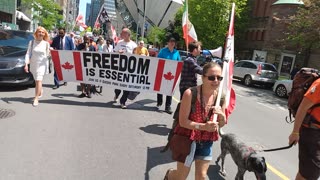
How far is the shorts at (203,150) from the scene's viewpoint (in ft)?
11.9

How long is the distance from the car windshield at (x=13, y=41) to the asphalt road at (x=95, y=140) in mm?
1402

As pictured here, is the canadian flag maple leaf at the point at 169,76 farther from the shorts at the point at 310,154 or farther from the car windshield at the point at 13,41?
the shorts at the point at 310,154

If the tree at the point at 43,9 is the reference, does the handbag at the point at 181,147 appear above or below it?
below

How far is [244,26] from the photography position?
1929 inches

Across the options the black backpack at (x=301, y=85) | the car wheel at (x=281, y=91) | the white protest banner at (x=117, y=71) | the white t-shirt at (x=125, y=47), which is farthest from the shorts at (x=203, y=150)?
the car wheel at (x=281, y=91)

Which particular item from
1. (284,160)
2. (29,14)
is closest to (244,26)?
(29,14)

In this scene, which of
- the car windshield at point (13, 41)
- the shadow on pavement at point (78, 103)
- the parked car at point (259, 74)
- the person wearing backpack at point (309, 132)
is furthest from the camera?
the parked car at point (259, 74)

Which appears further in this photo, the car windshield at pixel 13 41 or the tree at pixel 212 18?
the tree at pixel 212 18

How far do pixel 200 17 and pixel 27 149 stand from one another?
130ft

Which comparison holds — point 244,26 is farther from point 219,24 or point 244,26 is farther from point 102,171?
point 102,171

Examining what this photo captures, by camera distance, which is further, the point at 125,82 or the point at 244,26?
the point at 244,26

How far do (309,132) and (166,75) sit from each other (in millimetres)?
5922

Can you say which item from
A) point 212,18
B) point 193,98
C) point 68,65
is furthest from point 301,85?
point 212,18

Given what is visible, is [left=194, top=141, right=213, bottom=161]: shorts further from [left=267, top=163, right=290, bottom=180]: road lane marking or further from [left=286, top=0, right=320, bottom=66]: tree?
[left=286, top=0, right=320, bottom=66]: tree
